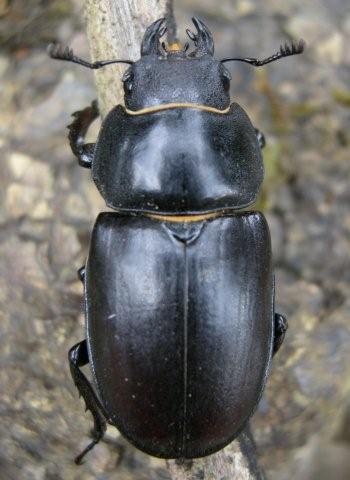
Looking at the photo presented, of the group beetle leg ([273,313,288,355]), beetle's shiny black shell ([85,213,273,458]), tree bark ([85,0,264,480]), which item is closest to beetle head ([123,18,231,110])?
tree bark ([85,0,264,480])

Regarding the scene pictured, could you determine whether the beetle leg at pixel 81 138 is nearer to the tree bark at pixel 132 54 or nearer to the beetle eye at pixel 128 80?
the tree bark at pixel 132 54

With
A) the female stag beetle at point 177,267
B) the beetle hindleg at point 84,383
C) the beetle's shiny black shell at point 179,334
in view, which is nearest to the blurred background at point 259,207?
the beetle hindleg at point 84,383

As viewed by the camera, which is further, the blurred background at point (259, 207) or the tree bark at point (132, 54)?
the blurred background at point (259, 207)

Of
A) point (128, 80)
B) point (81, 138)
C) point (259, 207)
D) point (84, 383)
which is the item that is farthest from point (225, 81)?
point (84, 383)

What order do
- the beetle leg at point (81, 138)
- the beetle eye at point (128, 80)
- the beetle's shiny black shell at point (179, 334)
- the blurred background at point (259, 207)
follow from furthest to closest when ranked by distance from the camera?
the blurred background at point (259, 207) < the beetle leg at point (81, 138) < the beetle eye at point (128, 80) < the beetle's shiny black shell at point (179, 334)

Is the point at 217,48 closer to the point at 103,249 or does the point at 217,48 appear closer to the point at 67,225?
the point at 67,225

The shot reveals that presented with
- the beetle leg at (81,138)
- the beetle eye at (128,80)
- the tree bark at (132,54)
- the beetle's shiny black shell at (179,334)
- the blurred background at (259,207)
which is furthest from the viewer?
the blurred background at (259,207)
